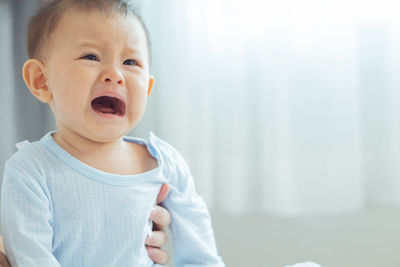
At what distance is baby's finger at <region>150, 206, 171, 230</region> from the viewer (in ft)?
2.92

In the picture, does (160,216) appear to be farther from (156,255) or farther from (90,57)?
(90,57)

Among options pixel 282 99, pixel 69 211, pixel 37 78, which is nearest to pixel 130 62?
pixel 37 78


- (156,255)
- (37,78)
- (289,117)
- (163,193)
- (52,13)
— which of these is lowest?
(156,255)

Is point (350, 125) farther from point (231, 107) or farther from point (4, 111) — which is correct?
point (4, 111)

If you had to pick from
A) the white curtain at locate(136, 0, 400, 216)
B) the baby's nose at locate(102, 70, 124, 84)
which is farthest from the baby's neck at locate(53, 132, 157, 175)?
the white curtain at locate(136, 0, 400, 216)

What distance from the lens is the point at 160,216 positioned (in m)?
0.90

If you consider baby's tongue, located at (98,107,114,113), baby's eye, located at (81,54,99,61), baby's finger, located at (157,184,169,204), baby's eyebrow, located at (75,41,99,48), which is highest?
baby's eyebrow, located at (75,41,99,48)

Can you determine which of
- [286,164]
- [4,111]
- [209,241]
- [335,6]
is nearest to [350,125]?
[286,164]

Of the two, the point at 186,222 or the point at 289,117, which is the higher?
the point at 289,117

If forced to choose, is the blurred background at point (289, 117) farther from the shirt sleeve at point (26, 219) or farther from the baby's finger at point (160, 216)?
the shirt sleeve at point (26, 219)

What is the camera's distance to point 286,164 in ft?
4.51

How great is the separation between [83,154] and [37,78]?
6.9 inches

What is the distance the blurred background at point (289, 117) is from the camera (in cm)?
133

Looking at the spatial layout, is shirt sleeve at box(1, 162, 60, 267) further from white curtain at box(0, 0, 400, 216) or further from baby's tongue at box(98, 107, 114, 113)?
white curtain at box(0, 0, 400, 216)
